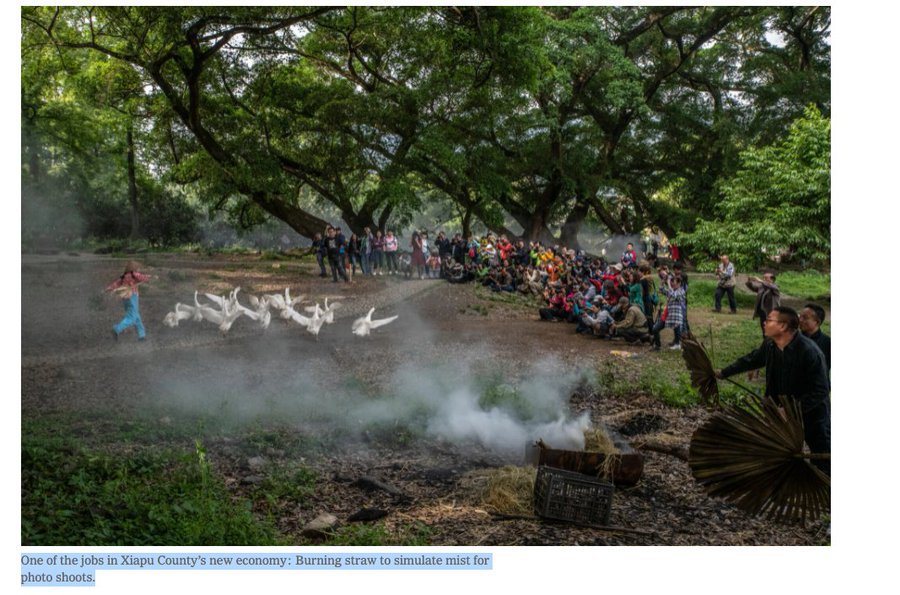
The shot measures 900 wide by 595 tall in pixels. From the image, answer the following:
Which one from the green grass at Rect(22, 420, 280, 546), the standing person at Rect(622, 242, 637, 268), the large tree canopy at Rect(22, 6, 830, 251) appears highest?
the large tree canopy at Rect(22, 6, 830, 251)

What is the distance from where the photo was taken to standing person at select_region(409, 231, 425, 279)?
7.88 metres

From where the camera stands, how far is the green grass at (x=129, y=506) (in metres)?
3.34

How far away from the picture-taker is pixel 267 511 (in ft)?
11.5

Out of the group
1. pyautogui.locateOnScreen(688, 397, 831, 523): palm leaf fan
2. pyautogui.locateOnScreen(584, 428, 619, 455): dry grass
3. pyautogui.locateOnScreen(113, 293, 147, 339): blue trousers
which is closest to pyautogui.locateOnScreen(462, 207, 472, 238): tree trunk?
pyautogui.locateOnScreen(113, 293, 147, 339): blue trousers

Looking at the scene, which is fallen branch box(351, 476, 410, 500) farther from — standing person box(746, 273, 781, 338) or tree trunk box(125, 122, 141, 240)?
tree trunk box(125, 122, 141, 240)

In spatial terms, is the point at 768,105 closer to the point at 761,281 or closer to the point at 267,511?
the point at 761,281

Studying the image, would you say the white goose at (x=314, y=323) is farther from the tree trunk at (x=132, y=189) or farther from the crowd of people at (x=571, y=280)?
the tree trunk at (x=132, y=189)

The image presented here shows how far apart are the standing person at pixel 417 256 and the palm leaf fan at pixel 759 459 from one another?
17.4 ft

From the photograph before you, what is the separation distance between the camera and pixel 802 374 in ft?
10.6

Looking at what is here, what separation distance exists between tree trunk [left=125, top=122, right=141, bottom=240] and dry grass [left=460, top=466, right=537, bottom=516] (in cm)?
401

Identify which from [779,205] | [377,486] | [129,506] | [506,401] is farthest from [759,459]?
[779,205]

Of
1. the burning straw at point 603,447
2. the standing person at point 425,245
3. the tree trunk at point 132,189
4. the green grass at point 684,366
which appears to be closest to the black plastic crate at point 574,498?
the burning straw at point 603,447

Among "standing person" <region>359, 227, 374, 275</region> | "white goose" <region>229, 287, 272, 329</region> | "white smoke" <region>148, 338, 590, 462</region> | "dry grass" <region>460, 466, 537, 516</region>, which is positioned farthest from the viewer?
"standing person" <region>359, 227, 374, 275</region>

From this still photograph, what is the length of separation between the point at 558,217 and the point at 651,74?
1558mm
